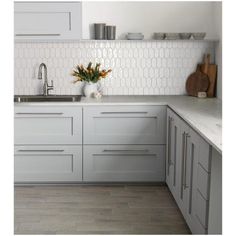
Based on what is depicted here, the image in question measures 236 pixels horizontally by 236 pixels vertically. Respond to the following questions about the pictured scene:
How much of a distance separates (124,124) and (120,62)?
2.88 feet

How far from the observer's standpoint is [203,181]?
8.98ft

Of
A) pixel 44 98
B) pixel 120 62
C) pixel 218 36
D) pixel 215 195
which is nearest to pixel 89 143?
pixel 44 98

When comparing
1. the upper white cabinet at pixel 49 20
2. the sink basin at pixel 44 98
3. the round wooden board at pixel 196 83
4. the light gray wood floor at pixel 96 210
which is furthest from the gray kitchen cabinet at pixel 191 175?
the upper white cabinet at pixel 49 20

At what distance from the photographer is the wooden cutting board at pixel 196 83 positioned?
4945 millimetres

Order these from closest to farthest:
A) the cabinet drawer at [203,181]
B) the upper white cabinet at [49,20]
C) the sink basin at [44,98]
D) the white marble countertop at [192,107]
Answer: the cabinet drawer at [203,181] < the white marble countertop at [192,107] < the upper white cabinet at [49,20] < the sink basin at [44,98]

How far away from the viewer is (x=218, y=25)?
487 cm

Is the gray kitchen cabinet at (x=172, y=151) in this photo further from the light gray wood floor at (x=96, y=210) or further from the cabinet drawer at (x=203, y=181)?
the cabinet drawer at (x=203, y=181)

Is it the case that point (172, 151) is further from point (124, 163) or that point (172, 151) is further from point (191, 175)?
point (191, 175)

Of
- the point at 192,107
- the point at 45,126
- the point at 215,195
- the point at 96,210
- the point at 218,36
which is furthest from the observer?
the point at 218,36

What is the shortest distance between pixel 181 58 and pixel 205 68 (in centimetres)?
30

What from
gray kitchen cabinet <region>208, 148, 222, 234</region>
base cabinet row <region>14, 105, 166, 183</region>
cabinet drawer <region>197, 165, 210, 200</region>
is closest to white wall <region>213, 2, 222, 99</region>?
base cabinet row <region>14, 105, 166, 183</region>

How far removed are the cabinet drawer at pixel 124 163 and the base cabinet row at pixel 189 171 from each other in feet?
0.70
